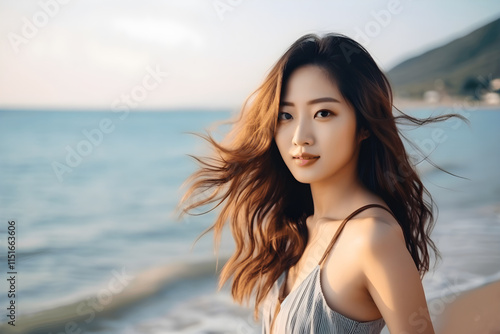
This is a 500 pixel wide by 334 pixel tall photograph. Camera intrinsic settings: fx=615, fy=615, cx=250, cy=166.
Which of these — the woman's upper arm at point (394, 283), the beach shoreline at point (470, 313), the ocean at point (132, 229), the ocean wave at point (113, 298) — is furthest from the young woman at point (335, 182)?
the ocean wave at point (113, 298)

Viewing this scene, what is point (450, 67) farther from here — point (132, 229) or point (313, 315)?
point (313, 315)

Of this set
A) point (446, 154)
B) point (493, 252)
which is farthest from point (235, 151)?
point (446, 154)

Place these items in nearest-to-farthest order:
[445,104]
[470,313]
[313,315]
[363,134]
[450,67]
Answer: [313,315] < [363,134] < [470,313] < [450,67] < [445,104]

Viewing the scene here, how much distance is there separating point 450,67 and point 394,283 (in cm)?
1099

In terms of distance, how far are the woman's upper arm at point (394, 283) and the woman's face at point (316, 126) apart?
295mm

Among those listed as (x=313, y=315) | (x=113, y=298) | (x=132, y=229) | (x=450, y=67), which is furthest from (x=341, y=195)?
(x=450, y=67)

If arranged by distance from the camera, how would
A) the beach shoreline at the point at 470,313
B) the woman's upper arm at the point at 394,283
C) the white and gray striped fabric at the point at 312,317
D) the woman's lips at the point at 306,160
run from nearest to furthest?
the woman's upper arm at the point at 394,283, the white and gray striped fabric at the point at 312,317, the woman's lips at the point at 306,160, the beach shoreline at the point at 470,313

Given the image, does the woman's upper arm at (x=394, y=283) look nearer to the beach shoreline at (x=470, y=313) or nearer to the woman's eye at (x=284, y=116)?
the woman's eye at (x=284, y=116)

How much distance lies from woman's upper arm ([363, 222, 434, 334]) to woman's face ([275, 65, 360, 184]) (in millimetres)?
295

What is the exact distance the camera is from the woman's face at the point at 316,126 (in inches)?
72.2

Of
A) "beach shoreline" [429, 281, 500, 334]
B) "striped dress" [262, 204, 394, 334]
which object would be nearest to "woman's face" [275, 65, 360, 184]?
"striped dress" [262, 204, 394, 334]

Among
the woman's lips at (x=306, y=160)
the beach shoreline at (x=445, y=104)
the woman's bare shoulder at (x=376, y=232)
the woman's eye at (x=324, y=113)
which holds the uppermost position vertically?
the woman's eye at (x=324, y=113)

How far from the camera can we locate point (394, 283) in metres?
1.63

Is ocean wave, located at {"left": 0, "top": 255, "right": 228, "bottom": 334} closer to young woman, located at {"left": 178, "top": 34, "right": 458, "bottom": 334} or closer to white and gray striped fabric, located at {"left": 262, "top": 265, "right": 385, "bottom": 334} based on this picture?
young woman, located at {"left": 178, "top": 34, "right": 458, "bottom": 334}
